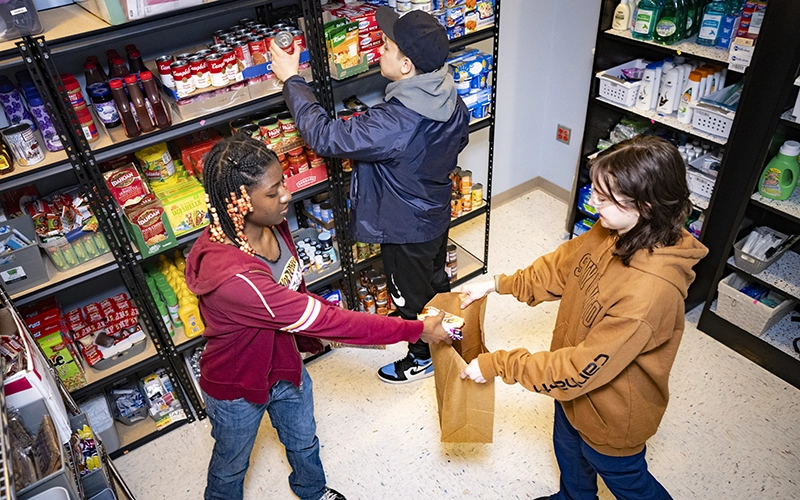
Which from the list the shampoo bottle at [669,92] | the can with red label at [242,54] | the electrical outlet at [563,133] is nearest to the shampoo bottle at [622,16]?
the shampoo bottle at [669,92]

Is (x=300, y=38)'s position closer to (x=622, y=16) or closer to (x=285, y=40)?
(x=285, y=40)

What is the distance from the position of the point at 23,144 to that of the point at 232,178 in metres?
0.88

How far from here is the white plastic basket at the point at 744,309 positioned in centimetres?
282

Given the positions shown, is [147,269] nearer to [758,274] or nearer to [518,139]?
[518,139]

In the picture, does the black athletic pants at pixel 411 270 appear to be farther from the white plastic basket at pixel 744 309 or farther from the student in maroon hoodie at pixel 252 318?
the white plastic basket at pixel 744 309

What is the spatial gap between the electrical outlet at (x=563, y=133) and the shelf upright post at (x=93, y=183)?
2759mm

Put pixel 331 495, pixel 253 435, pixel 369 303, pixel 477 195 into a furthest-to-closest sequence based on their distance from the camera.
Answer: pixel 477 195
pixel 369 303
pixel 331 495
pixel 253 435

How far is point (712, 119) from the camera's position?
2822 mm

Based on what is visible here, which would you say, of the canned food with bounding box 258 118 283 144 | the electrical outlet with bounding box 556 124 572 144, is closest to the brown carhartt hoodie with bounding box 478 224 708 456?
the canned food with bounding box 258 118 283 144

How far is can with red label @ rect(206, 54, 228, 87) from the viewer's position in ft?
7.23

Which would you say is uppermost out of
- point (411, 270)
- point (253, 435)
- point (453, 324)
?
point (453, 324)

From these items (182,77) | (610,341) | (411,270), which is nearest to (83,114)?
(182,77)

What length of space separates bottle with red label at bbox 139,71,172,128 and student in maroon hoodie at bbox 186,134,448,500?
1.85ft

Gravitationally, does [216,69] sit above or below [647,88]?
above
